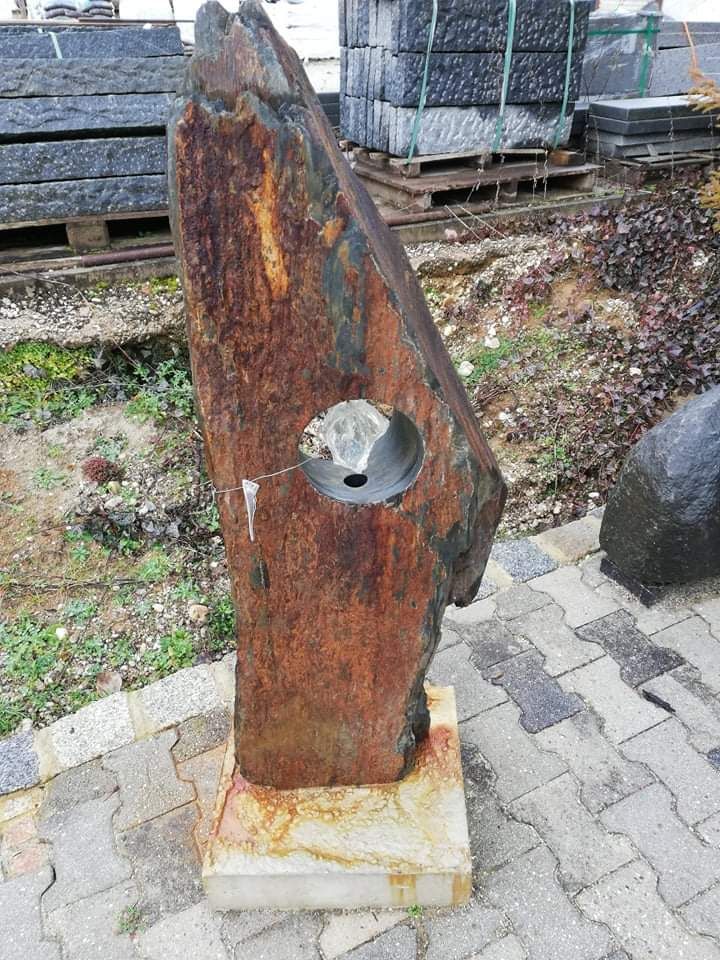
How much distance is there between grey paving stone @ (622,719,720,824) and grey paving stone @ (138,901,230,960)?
159 cm

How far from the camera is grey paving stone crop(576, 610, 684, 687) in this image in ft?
9.95

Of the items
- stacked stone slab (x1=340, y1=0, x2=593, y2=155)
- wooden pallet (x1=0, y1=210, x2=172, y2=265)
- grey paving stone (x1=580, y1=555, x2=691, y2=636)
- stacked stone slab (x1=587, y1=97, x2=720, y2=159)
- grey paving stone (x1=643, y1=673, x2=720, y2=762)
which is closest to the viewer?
grey paving stone (x1=643, y1=673, x2=720, y2=762)

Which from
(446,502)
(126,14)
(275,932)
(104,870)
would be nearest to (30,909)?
(104,870)

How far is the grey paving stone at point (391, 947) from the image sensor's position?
7.02ft

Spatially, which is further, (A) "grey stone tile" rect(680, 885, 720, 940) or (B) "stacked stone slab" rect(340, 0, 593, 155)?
(B) "stacked stone slab" rect(340, 0, 593, 155)

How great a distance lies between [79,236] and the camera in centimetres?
480

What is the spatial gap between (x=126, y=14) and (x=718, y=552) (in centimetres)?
1052

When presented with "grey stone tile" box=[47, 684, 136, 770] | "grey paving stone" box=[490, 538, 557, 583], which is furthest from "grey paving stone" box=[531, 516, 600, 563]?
"grey stone tile" box=[47, 684, 136, 770]

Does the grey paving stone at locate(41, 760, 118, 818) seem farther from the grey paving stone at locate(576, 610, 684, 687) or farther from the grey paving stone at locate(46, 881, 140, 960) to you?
the grey paving stone at locate(576, 610, 684, 687)

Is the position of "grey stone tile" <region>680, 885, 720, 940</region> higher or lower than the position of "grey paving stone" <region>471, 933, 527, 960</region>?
higher

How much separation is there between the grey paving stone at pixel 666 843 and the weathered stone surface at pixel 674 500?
1066 millimetres

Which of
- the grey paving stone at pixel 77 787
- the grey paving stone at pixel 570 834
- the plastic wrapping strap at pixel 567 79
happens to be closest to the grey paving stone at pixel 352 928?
the grey paving stone at pixel 570 834

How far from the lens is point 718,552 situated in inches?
129

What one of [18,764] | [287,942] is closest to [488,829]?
[287,942]
